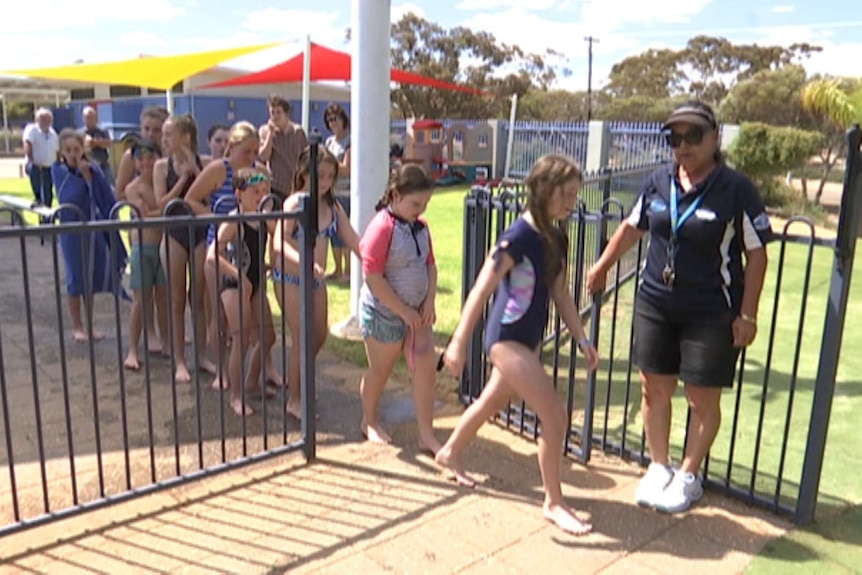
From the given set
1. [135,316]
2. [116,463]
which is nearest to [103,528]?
[116,463]

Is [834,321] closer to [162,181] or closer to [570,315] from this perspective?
[570,315]

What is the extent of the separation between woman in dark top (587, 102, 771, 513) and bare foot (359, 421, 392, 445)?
1382 mm

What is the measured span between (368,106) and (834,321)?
3611mm

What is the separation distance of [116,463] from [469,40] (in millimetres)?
43382

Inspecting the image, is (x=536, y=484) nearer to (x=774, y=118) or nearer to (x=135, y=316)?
(x=135, y=316)

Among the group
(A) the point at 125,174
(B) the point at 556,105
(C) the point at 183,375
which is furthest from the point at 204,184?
(B) the point at 556,105

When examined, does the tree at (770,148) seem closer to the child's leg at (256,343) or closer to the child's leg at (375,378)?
the child's leg at (256,343)

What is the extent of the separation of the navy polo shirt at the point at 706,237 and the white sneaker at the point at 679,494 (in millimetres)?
854

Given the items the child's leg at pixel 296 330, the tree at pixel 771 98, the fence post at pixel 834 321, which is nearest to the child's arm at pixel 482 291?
the child's leg at pixel 296 330

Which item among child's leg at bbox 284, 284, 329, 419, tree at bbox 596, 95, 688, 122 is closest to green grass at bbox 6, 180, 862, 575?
child's leg at bbox 284, 284, 329, 419

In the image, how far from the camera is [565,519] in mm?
3270

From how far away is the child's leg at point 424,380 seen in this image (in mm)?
3893

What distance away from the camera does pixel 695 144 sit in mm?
3068

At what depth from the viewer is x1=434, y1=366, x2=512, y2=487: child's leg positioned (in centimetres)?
335
